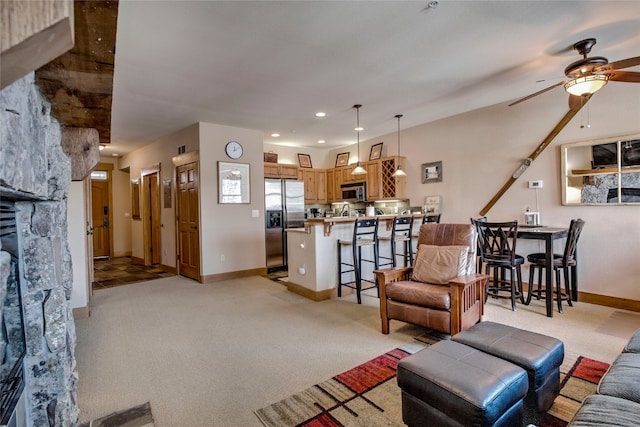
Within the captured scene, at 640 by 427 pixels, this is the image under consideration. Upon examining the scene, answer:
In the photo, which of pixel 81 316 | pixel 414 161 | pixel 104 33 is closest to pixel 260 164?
pixel 414 161

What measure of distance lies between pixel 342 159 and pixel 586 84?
5349 mm

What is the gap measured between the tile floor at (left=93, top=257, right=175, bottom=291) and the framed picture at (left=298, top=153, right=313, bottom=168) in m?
3.77

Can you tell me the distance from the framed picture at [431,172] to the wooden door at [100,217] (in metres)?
7.91

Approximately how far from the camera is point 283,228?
20.9 feet

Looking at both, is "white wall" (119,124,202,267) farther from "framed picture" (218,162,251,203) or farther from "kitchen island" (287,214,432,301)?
"kitchen island" (287,214,432,301)

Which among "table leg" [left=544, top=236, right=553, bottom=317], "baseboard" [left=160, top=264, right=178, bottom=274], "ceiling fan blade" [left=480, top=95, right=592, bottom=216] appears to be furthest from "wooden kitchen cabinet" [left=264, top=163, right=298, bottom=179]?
"table leg" [left=544, top=236, right=553, bottom=317]

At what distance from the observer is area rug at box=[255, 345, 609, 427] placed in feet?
6.12

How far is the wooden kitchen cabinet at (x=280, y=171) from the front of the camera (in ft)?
22.0

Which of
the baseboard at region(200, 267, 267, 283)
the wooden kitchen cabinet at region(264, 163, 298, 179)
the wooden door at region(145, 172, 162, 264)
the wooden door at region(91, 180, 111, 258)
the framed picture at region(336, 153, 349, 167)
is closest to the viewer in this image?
the baseboard at region(200, 267, 267, 283)

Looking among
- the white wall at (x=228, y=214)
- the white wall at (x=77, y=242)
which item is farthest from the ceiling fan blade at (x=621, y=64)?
the white wall at (x=77, y=242)

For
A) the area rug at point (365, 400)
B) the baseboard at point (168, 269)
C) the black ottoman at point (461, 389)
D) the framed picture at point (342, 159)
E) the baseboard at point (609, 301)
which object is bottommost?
the area rug at point (365, 400)

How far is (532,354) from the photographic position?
1.79m

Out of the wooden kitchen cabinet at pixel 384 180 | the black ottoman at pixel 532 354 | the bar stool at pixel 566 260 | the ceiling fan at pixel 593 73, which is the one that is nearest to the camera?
the black ottoman at pixel 532 354

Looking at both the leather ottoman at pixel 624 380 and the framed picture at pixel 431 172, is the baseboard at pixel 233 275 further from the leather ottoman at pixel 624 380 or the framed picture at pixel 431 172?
the leather ottoman at pixel 624 380
